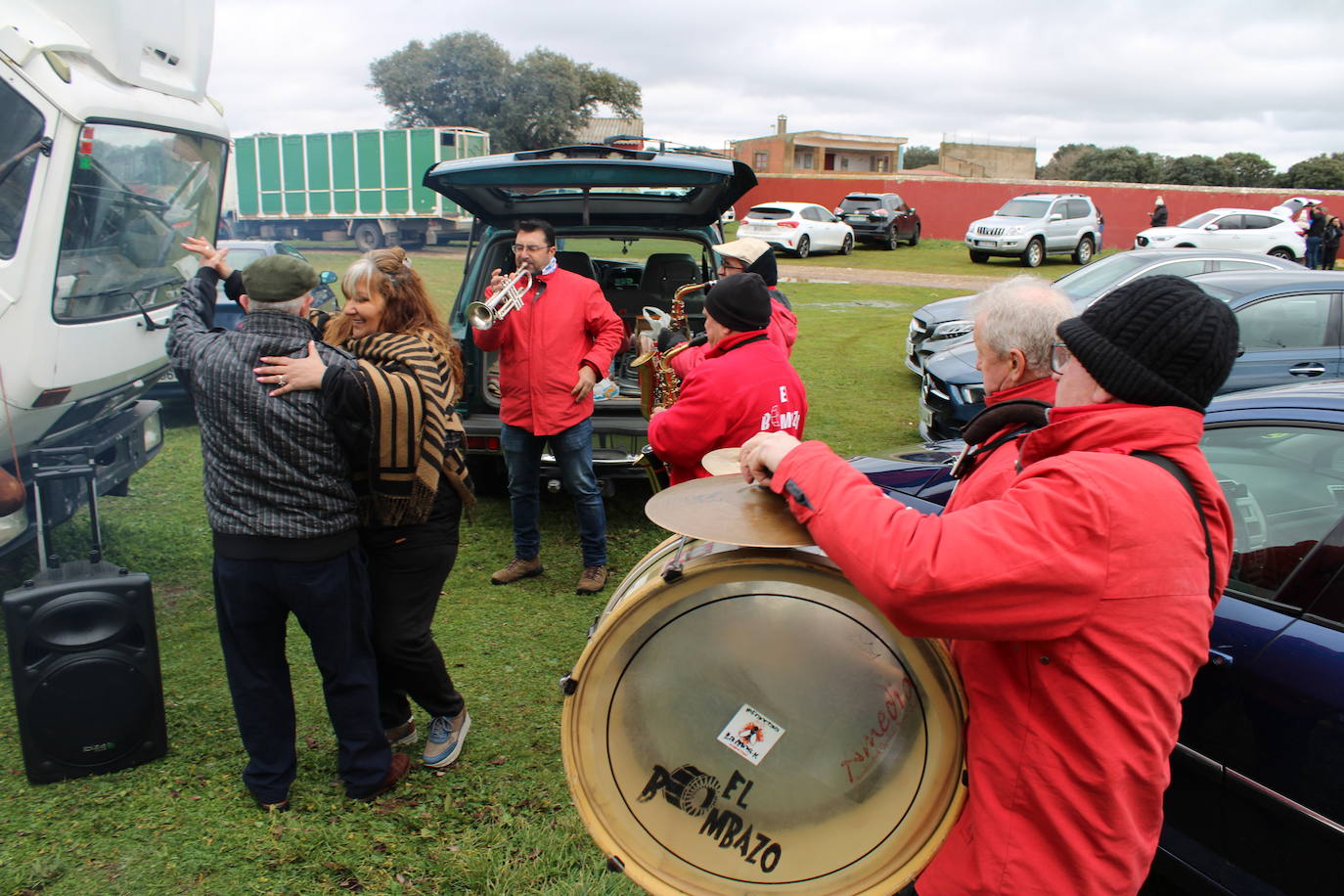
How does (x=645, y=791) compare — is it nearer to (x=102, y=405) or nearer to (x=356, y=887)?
(x=356, y=887)

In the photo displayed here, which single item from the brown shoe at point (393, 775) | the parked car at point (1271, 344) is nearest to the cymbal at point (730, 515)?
the brown shoe at point (393, 775)

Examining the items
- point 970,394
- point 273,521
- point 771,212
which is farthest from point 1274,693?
point 771,212

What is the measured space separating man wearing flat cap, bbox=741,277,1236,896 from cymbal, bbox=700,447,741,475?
282 millimetres

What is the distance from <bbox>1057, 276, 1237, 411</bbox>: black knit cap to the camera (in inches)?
54.1

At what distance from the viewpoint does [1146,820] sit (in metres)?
1.50

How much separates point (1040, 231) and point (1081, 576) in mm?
23992

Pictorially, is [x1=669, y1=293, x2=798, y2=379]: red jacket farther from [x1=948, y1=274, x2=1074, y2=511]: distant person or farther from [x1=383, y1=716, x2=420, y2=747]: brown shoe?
[x1=383, y1=716, x2=420, y2=747]: brown shoe

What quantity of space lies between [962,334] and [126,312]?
6.78m

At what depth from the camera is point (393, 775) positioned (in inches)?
124

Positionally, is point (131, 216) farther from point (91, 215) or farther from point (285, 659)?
point (285, 659)

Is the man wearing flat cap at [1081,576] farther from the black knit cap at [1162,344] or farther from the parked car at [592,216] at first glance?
the parked car at [592,216]

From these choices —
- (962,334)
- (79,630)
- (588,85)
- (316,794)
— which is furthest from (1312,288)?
(588,85)

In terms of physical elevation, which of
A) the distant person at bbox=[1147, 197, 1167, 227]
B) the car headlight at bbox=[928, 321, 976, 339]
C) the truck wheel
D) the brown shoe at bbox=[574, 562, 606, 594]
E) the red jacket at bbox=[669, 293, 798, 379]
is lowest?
the brown shoe at bbox=[574, 562, 606, 594]

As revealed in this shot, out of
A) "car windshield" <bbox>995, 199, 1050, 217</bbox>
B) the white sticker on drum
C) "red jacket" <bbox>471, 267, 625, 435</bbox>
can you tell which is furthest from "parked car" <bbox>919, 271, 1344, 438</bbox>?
"car windshield" <bbox>995, 199, 1050, 217</bbox>
